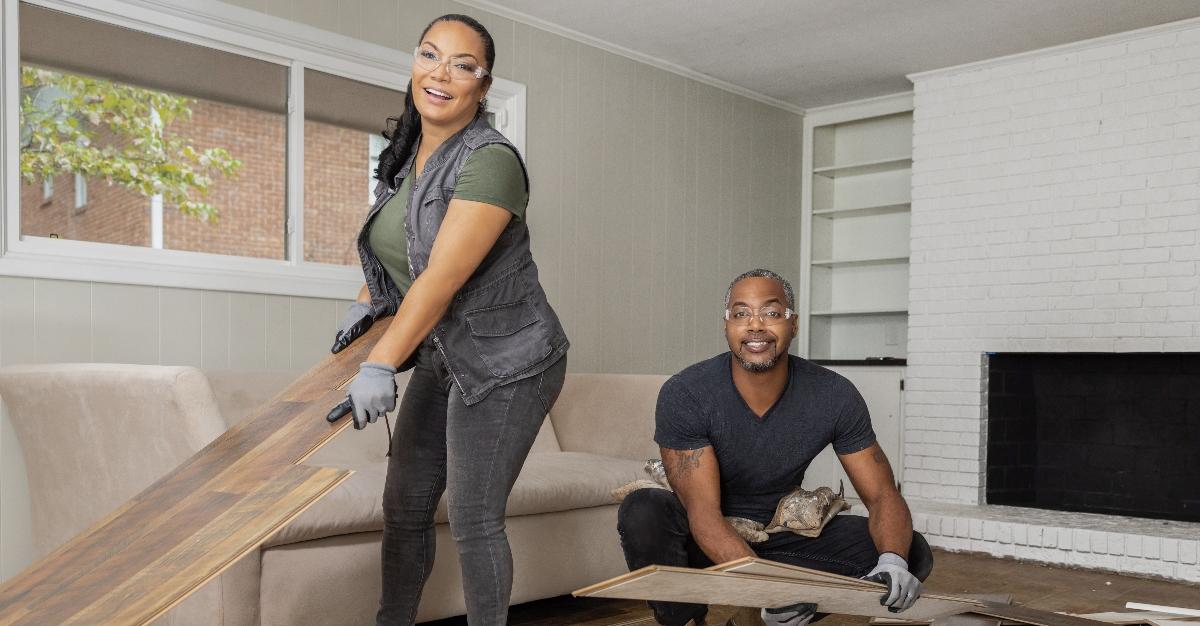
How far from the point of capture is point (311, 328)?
3752 millimetres

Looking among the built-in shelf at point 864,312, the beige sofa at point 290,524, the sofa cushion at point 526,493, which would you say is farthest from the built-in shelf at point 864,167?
the beige sofa at point 290,524

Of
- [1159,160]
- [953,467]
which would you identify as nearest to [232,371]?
[953,467]

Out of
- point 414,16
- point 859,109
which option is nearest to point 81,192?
point 414,16

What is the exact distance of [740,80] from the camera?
555 cm

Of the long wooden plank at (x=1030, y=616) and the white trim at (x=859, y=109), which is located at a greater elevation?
the white trim at (x=859, y=109)

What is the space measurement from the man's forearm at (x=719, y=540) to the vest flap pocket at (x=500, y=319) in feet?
1.85

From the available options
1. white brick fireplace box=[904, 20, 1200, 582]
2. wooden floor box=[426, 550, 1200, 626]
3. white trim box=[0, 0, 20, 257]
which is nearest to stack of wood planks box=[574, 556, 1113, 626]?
wooden floor box=[426, 550, 1200, 626]

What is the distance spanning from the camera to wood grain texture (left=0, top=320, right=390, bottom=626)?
1224 millimetres

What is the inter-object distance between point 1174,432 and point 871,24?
2.32m

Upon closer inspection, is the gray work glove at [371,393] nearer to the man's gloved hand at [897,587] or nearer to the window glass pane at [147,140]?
the man's gloved hand at [897,587]

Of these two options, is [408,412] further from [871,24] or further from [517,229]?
[871,24]

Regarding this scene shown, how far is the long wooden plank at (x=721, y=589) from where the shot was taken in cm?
139

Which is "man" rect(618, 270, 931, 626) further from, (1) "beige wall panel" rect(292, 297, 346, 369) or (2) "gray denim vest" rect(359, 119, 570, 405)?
(1) "beige wall panel" rect(292, 297, 346, 369)

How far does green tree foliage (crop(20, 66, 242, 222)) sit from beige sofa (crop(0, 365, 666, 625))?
0.76m
